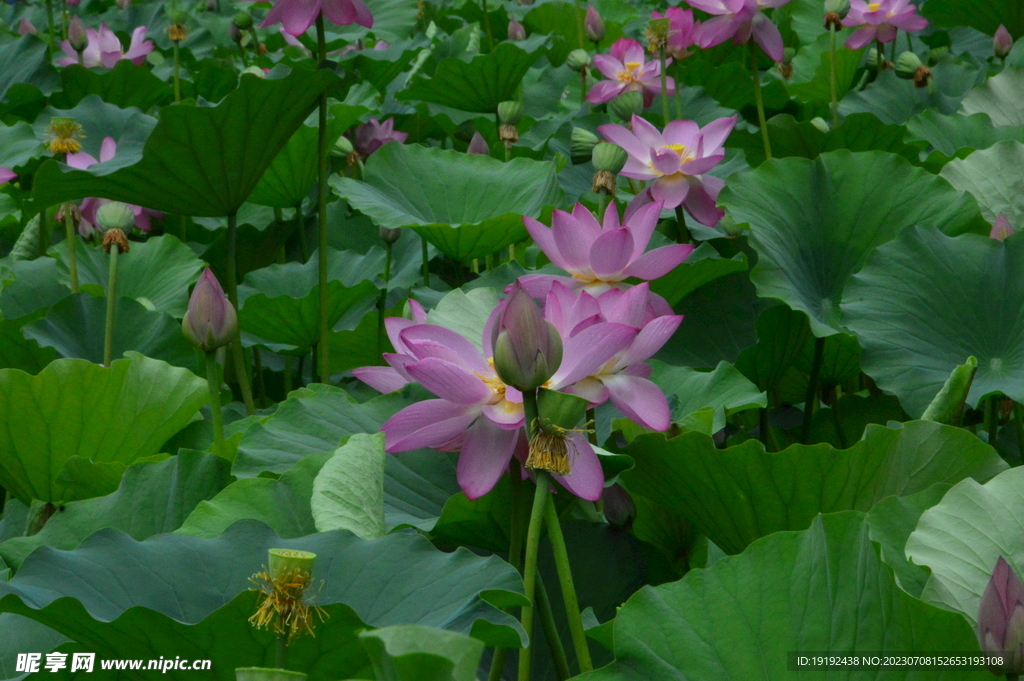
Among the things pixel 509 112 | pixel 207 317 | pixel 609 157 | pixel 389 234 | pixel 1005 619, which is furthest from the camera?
pixel 509 112

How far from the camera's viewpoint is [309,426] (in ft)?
3.14

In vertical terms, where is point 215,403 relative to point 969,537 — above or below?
below

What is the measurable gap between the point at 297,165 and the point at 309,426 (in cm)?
76

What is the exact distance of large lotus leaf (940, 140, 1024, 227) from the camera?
1.31 m

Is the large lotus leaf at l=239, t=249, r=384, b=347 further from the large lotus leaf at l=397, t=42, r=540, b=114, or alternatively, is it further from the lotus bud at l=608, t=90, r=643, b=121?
the large lotus leaf at l=397, t=42, r=540, b=114

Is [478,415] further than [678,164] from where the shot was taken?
No

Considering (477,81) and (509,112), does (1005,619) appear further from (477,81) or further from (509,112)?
(477,81)

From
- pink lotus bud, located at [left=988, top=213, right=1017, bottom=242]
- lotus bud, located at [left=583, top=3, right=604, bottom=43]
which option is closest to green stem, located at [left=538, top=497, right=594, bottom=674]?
pink lotus bud, located at [left=988, top=213, right=1017, bottom=242]

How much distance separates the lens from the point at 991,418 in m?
1.04

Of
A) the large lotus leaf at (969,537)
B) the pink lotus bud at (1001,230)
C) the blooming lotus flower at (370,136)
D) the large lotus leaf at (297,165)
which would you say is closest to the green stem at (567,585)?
the large lotus leaf at (969,537)

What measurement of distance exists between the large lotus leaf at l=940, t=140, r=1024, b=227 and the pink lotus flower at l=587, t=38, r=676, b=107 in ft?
2.49

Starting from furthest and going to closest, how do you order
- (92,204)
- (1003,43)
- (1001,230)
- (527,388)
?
(1003,43) < (92,204) < (1001,230) < (527,388)

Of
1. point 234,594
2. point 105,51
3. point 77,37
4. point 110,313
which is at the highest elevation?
point 234,594

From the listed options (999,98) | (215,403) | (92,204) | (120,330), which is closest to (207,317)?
(215,403)
